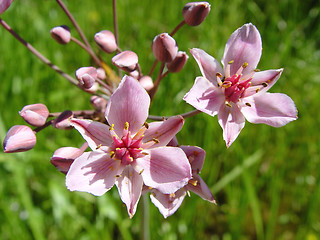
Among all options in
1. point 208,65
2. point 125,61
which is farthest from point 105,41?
point 208,65

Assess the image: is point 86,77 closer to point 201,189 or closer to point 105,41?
point 105,41

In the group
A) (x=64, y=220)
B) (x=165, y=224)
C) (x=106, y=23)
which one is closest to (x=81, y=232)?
Result: (x=64, y=220)

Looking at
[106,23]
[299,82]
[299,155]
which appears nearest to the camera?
[299,155]

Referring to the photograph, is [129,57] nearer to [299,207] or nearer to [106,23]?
[299,207]

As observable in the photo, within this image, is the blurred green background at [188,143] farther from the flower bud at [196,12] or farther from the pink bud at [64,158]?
the pink bud at [64,158]

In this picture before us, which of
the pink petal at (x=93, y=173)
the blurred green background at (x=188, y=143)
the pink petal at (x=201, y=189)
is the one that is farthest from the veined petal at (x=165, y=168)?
the blurred green background at (x=188, y=143)

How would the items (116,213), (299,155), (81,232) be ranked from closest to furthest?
(116,213)
(81,232)
(299,155)
